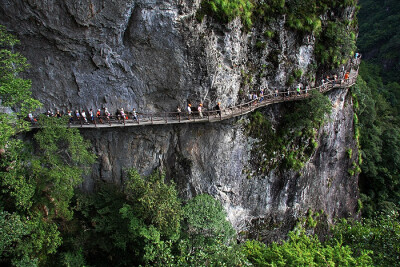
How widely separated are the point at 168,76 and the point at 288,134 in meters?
10.8

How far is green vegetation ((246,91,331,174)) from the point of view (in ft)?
66.0

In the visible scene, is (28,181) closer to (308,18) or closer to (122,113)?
(122,113)

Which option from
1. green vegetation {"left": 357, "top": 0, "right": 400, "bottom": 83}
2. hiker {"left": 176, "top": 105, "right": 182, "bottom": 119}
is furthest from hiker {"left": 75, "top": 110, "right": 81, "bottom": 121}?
green vegetation {"left": 357, "top": 0, "right": 400, "bottom": 83}

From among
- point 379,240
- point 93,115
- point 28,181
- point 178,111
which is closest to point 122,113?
point 93,115

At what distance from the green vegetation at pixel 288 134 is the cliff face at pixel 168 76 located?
81cm

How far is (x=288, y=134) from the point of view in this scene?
2127 cm

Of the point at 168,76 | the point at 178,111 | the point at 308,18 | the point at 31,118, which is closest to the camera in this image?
the point at 31,118

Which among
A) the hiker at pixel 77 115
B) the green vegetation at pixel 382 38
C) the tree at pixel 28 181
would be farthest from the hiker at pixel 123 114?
the green vegetation at pixel 382 38

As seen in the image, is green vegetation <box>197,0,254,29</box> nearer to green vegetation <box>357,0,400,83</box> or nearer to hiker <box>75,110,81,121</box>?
hiker <box>75,110,81,121</box>

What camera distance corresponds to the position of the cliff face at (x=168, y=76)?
51.1 feet

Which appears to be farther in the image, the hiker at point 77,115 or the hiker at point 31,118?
the hiker at point 77,115

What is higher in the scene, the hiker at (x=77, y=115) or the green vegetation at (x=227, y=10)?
the green vegetation at (x=227, y=10)

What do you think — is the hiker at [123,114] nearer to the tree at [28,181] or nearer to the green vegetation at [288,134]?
the tree at [28,181]

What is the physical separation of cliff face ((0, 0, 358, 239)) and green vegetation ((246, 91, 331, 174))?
812 mm
